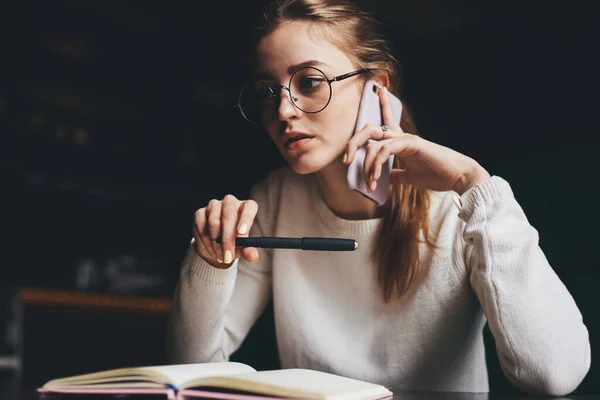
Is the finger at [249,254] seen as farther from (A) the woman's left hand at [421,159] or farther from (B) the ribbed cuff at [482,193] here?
(B) the ribbed cuff at [482,193]

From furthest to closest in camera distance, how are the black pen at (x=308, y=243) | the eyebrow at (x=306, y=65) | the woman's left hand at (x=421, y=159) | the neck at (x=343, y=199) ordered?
the neck at (x=343, y=199)
the eyebrow at (x=306, y=65)
the woman's left hand at (x=421, y=159)
the black pen at (x=308, y=243)

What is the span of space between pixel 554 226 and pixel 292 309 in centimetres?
52

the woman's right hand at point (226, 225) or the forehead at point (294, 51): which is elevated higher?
the forehead at point (294, 51)

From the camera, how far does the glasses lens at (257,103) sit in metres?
1.07

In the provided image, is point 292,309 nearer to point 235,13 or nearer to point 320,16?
point 320,16

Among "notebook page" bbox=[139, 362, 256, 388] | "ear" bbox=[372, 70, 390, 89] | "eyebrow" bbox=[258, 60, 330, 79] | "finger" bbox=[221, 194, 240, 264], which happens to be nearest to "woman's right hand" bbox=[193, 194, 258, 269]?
"finger" bbox=[221, 194, 240, 264]

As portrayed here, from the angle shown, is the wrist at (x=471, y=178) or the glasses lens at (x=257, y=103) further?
the glasses lens at (x=257, y=103)

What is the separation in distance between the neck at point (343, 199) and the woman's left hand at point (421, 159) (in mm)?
167

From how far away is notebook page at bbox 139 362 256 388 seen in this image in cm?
62

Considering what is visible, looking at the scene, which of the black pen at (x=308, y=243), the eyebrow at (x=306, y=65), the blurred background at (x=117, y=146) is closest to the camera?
the black pen at (x=308, y=243)

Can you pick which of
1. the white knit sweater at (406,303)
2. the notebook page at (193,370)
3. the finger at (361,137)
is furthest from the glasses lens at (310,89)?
the notebook page at (193,370)

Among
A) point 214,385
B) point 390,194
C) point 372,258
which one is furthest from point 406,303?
point 214,385

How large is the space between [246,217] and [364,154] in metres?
0.26

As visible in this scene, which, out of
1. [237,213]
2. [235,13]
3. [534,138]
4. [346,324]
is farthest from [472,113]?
→ [235,13]
